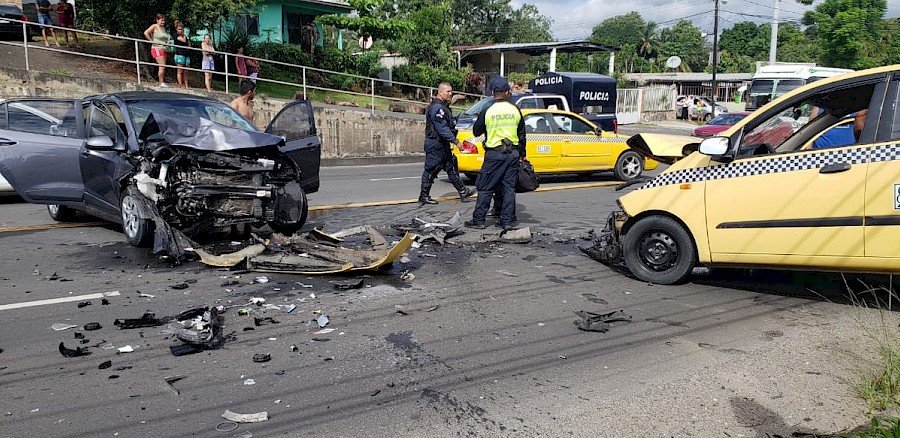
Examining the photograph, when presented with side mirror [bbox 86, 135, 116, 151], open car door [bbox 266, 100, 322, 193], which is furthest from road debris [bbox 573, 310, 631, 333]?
side mirror [bbox 86, 135, 116, 151]

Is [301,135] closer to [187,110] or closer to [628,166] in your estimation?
[187,110]

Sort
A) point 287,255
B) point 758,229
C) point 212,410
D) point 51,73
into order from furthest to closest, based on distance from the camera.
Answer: point 51,73 → point 287,255 → point 758,229 → point 212,410

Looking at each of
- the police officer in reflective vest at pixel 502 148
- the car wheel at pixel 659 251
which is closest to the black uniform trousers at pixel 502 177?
the police officer in reflective vest at pixel 502 148

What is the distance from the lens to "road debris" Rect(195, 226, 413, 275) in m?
6.20

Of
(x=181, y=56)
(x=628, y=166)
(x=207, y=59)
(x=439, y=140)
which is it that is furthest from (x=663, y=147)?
(x=181, y=56)

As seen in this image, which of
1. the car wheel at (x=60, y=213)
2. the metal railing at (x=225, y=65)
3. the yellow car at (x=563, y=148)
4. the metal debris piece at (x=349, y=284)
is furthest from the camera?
the metal railing at (x=225, y=65)

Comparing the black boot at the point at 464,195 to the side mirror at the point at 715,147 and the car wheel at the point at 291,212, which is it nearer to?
the car wheel at the point at 291,212

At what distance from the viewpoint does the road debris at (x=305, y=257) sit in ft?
20.3

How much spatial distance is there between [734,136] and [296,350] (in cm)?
388

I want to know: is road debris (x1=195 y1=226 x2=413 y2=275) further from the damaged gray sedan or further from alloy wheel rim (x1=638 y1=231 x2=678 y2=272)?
alloy wheel rim (x1=638 y1=231 x2=678 y2=272)

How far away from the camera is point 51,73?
16.4m

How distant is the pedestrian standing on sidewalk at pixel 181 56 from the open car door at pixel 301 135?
10554 millimetres

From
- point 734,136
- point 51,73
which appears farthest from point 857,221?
point 51,73

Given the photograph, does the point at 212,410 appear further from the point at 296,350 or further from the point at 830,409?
the point at 830,409
